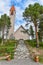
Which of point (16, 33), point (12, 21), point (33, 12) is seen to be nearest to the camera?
point (33, 12)

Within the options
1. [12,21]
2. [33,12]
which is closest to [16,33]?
[12,21]

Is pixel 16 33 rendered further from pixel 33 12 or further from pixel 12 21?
pixel 33 12

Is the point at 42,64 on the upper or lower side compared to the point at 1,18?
lower

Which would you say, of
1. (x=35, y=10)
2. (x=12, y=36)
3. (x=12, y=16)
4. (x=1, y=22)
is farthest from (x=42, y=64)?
(x=12, y=16)

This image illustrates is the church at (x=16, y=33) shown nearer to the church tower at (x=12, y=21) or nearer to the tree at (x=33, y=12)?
the church tower at (x=12, y=21)

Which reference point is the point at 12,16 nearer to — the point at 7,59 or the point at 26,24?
the point at 26,24

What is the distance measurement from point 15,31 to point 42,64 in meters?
56.1

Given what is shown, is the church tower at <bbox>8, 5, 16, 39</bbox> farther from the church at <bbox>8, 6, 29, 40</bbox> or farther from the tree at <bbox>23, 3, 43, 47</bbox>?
the tree at <bbox>23, 3, 43, 47</bbox>

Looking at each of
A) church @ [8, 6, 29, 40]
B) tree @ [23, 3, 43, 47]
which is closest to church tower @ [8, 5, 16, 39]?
church @ [8, 6, 29, 40]

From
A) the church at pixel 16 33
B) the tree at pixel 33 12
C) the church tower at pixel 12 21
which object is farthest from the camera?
the church at pixel 16 33

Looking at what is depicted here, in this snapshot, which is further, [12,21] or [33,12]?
[12,21]

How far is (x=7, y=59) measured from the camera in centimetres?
2134

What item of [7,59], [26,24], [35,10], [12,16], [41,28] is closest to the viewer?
[7,59]

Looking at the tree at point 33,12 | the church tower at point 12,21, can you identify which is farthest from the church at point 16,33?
the tree at point 33,12
